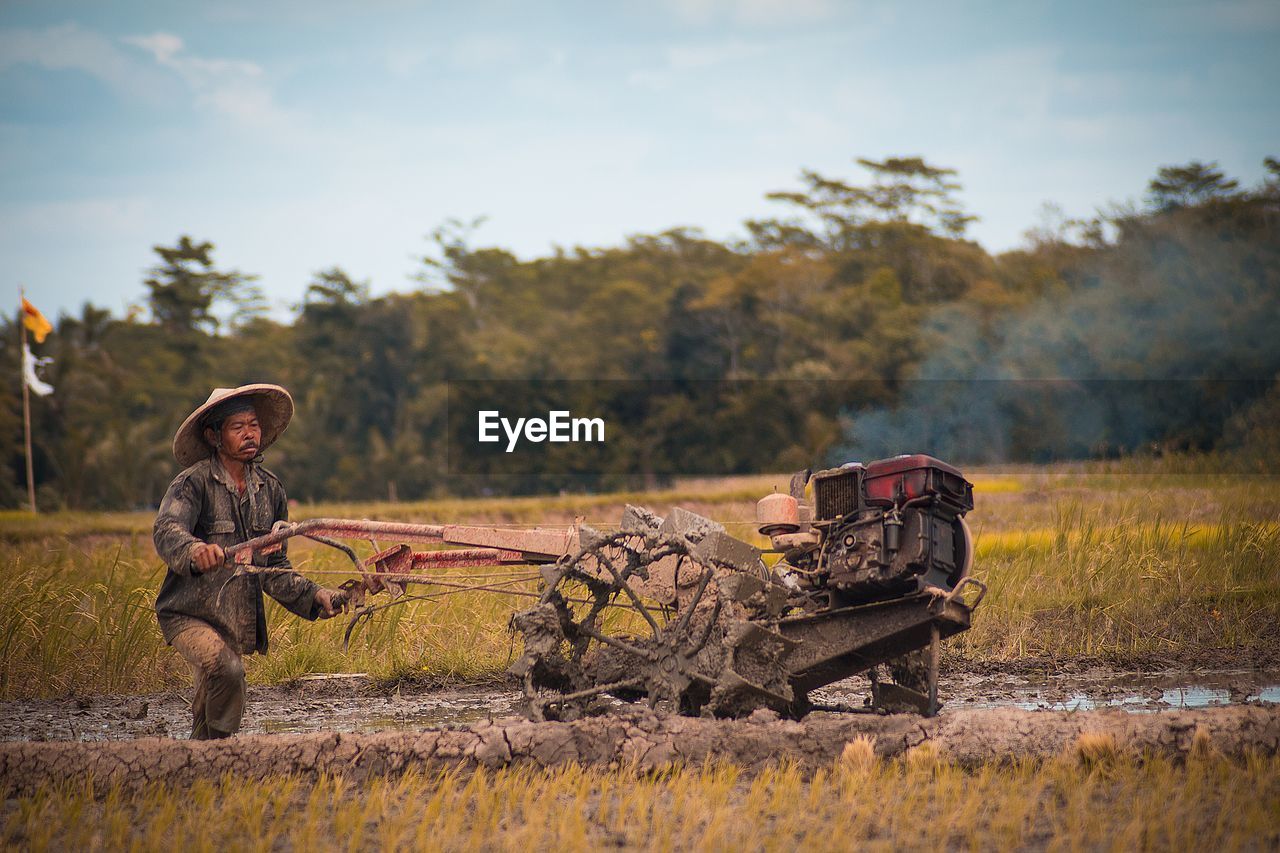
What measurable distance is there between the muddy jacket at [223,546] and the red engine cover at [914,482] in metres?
2.80

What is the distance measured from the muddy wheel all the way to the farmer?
106 cm

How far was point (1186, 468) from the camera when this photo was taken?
17.6 m

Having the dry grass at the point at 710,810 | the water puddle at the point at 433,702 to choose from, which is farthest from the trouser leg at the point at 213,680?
the water puddle at the point at 433,702

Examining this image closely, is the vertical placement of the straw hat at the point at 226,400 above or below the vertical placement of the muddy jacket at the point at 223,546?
above

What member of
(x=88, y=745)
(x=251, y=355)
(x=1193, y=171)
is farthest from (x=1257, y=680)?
(x=251, y=355)

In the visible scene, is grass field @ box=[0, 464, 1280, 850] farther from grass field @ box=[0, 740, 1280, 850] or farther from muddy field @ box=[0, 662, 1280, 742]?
muddy field @ box=[0, 662, 1280, 742]

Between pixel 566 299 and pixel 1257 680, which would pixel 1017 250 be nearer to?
pixel 566 299

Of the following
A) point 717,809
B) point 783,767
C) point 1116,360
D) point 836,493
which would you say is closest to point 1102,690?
point 836,493

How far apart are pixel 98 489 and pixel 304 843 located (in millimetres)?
32455

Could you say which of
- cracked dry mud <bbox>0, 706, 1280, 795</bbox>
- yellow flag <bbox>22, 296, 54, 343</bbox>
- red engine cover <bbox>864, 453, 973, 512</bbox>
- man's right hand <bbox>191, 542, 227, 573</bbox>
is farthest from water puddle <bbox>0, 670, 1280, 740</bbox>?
yellow flag <bbox>22, 296, 54, 343</bbox>

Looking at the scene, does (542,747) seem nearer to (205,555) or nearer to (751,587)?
(751,587)

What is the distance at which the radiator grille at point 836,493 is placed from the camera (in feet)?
20.7

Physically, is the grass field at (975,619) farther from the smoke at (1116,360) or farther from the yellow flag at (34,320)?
the smoke at (1116,360)

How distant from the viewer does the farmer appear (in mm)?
6047
